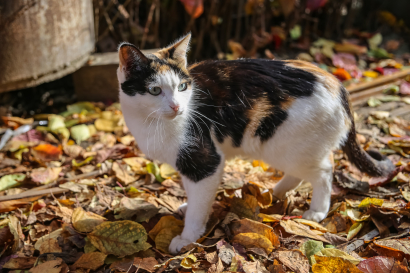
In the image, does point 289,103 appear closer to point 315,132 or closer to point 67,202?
point 315,132

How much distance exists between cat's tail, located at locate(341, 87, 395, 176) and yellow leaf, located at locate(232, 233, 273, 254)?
792 millimetres

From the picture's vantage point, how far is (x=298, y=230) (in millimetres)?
2078

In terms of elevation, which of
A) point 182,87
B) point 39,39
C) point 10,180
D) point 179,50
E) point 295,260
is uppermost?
point 179,50

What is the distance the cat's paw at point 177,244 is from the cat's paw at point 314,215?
74cm

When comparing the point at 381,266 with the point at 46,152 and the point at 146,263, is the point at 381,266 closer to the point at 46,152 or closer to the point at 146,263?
the point at 146,263

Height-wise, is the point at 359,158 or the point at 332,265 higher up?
the point at 359,158

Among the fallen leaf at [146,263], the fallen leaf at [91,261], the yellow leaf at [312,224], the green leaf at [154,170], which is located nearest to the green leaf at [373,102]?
the yellow leaf at [312,224]

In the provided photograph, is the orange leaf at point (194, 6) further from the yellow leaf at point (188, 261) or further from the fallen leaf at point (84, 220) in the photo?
the yellow leaf at point (188, 261)

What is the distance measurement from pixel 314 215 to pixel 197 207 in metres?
0.74

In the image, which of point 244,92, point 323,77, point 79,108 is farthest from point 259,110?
point 79,108

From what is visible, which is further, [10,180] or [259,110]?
[10,180]

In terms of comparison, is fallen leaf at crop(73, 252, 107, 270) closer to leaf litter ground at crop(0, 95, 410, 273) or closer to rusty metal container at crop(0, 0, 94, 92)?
leaf litter ground at crop(0, 95, 410, 273)

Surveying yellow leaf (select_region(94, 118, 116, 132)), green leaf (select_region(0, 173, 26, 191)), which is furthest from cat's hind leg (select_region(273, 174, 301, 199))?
green leaf (select_region(0, 173, 26, 191))

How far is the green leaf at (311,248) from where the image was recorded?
1.92 m
